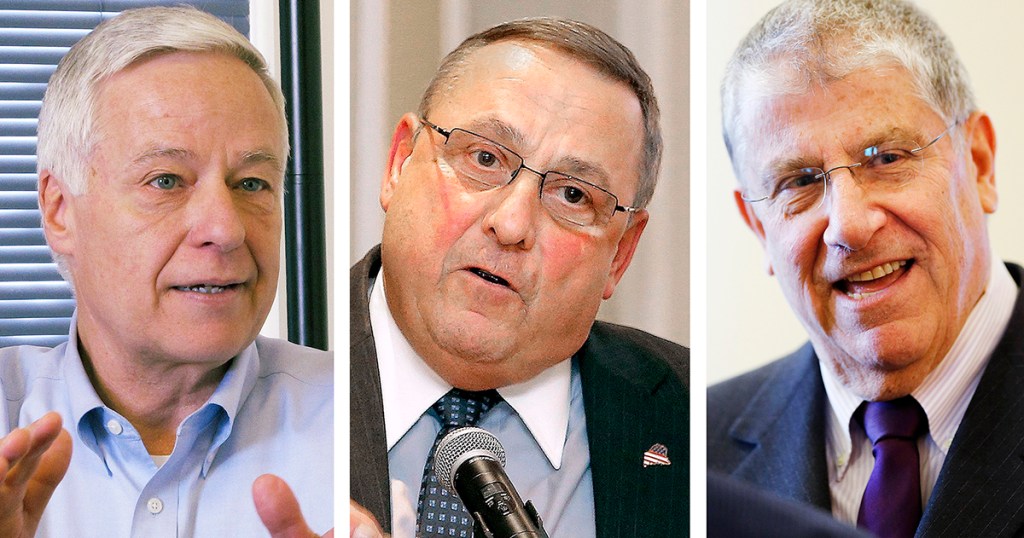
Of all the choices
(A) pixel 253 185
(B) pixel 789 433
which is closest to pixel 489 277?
(A) pixel 253 185

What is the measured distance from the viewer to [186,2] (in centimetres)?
252

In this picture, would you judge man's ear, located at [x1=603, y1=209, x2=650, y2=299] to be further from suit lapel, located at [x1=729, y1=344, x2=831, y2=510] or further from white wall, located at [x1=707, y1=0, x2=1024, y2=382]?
suit lapel, located at [x1=729, y1=344, x2=831, y2=510]

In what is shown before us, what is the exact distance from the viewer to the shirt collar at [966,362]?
2592 millimetres

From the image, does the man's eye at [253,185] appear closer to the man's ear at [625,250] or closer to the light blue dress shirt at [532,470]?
the light blue dress shirt at [532,470]

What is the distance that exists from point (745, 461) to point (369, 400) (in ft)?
2.99

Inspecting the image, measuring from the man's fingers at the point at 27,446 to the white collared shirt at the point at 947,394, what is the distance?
5.86ft

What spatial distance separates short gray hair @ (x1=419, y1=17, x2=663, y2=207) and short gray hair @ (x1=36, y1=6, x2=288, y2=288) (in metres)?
0.43

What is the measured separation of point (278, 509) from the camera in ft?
8.21

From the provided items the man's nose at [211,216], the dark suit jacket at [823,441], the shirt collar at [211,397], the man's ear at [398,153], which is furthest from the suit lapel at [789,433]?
the man's nose at [211,216]

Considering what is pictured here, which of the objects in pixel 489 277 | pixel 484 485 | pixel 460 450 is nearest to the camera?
pixel 484 485

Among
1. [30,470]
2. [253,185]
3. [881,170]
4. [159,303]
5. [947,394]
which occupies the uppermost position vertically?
[881,170]

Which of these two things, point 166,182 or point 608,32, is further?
point 608,32

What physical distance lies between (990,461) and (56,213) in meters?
2.18

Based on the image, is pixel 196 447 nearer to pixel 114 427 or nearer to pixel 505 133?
pixel 114 427
